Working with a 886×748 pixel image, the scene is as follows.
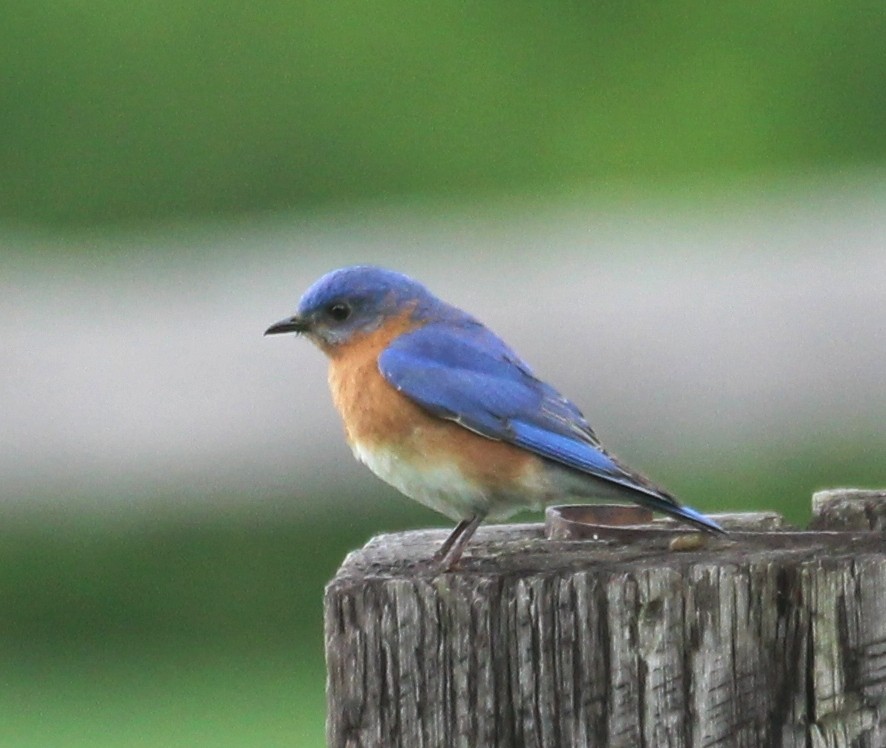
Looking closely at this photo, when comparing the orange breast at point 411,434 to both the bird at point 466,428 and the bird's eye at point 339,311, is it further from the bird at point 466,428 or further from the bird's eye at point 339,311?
the bird's eye at point 339,311

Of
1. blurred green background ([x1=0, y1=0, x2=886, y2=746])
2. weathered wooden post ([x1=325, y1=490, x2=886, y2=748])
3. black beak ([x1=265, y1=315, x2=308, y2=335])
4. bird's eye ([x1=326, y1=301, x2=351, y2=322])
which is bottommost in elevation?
weathered wooden post ([x1=325, y1=490, x2=886, y2=748])

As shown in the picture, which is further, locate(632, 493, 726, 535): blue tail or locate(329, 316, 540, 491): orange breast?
locate(329, 316, 540, 491): orange breast

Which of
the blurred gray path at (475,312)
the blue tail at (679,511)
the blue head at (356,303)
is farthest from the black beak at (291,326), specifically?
the blurred gray path at (475,312)

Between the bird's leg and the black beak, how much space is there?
3.64 feet

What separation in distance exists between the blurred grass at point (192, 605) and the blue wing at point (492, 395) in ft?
13.6

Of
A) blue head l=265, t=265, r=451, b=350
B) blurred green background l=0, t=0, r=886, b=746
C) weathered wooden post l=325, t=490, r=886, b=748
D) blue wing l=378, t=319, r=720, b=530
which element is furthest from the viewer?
blurred green background l=0, t=0, r=886, b=746

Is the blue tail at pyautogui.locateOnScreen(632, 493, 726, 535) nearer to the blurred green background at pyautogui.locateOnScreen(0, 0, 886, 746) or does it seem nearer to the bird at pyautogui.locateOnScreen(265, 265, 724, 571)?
the bird at pyautogui.locateOnScreen(265, 265, 724, 571)

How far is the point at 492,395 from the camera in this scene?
5.11 m

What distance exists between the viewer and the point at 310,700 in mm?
9281

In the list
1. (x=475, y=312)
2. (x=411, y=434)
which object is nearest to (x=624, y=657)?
(x=411, y=434)

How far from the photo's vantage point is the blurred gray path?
1127 cm

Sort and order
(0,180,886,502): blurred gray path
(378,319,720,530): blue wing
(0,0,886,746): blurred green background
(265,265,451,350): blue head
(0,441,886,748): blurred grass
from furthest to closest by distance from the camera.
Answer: (0,0,886,746): blurred green background
(0,180,886,502): blurred gray path
(0,441,886,748): blurred grass
(265,265,451,350): blue head
(378,319,720,530): blue wing

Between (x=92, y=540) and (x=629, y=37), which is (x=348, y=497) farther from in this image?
(x=629, y=37)

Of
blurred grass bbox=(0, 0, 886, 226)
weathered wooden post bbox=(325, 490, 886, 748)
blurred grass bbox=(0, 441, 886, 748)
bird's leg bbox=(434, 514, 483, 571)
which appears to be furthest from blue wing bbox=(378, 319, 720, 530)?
blurred grass bbox=(0, 0, 886, 226)
